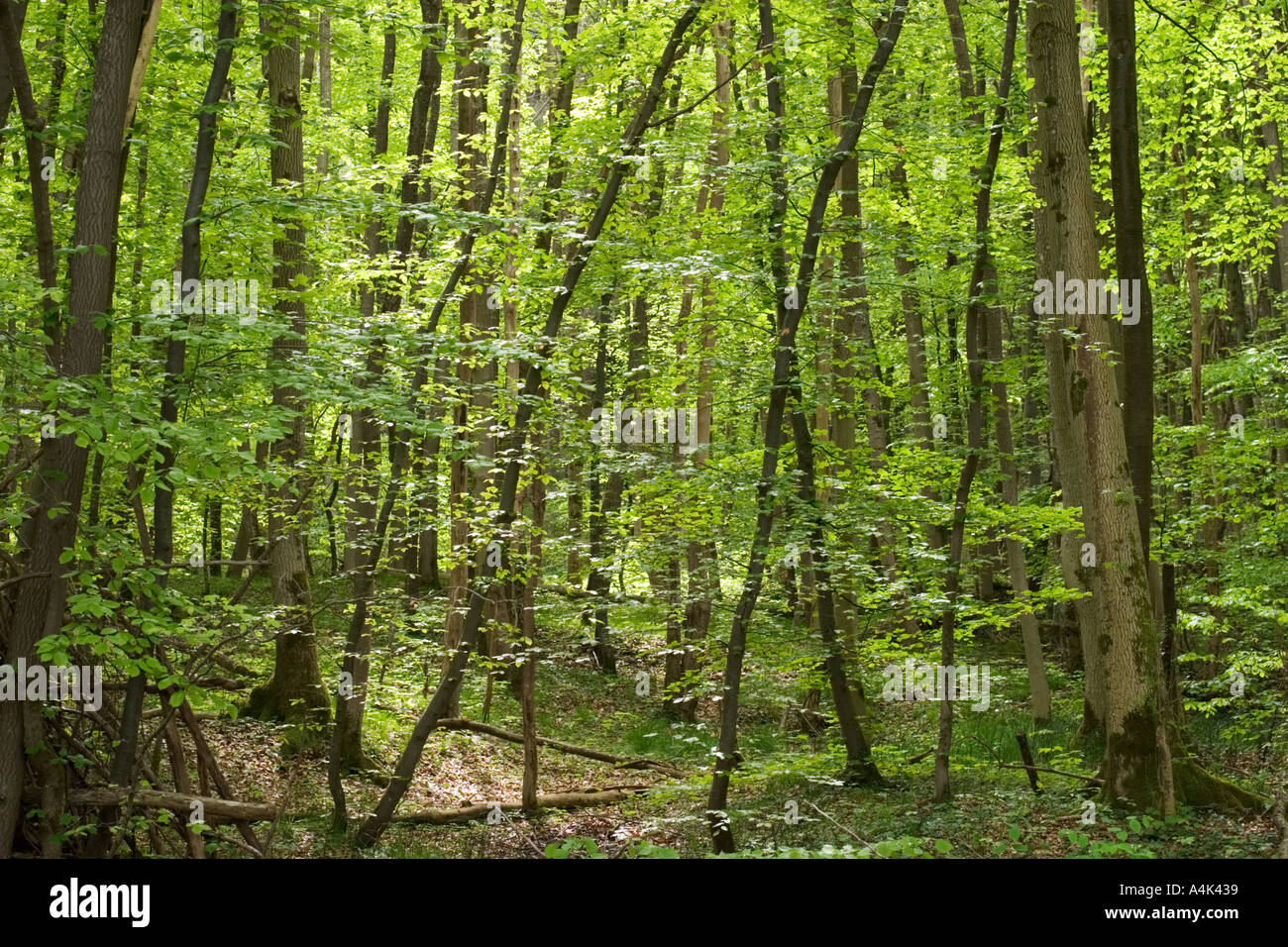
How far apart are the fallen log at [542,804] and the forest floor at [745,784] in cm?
13

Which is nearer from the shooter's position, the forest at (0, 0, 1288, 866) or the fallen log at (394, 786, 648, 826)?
the forest at (0, 0, 1288, 866)

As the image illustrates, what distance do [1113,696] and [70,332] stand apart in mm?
8542

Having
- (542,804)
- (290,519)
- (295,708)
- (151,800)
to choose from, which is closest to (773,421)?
(290,519)

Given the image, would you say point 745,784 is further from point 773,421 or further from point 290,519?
point 290,519

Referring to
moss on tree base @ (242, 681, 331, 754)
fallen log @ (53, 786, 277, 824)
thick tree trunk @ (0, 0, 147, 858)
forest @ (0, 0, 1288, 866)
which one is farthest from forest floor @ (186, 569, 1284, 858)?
thick tree trunk @ (0, 0, 147, 858)

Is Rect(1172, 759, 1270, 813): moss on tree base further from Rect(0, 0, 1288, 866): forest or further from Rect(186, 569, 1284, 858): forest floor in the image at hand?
Rect(186, 569, 1284, 858): forest floor

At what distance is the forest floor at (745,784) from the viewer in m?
8.17

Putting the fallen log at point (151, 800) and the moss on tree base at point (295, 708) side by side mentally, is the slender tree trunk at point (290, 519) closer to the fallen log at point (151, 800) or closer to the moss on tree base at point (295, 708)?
the moss on tree base at point (295, 708)

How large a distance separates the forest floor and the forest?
0.27ft

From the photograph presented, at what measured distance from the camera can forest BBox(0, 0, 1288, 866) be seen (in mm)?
6613

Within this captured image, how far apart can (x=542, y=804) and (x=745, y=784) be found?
2.51m

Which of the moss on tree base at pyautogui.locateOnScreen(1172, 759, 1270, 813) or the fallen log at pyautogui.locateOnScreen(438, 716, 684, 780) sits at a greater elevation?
the moss on tree base at pyautogui.locateOnScreen(1172, 759, 1270, 813)

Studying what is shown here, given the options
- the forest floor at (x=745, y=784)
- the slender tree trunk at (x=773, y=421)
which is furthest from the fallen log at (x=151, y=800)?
the slender tree trunk at (x=773, y=421)

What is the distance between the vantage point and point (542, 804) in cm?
1144
